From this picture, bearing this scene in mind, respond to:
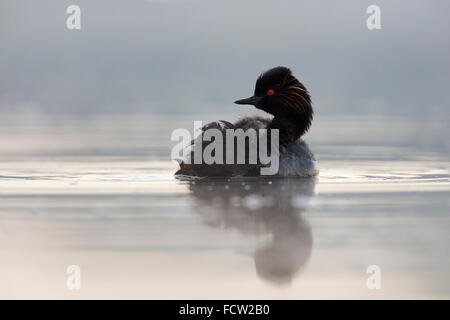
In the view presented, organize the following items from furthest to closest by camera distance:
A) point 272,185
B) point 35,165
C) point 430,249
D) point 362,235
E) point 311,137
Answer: point 311,137, point 35,165, point 272,185, point 362,235, point 430,249

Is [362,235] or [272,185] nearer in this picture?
[362,235]

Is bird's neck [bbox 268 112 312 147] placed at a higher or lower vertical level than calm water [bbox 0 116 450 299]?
higher

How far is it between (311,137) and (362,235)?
34.4 ft

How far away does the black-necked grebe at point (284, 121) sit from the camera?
35.1ft

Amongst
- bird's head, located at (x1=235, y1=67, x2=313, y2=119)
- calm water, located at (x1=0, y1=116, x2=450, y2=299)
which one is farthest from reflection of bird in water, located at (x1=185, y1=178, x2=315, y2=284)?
bird's head, located at (x1=235, y1=67, x2=313, y2=119)

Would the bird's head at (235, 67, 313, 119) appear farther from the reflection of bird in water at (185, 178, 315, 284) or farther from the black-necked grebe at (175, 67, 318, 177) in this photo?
the reflection of bird in water at (185, 178, 315, 284)

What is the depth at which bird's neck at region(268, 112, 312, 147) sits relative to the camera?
35.9 ft

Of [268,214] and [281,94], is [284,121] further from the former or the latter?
[268,214]

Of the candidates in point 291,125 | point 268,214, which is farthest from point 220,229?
point 291,125

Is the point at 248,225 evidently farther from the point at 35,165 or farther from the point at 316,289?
the point at 35,165

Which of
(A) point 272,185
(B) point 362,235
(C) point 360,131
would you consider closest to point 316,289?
(B) point 362,235

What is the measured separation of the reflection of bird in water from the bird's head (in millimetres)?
925

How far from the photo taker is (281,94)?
11.0m

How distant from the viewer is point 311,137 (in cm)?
1745
